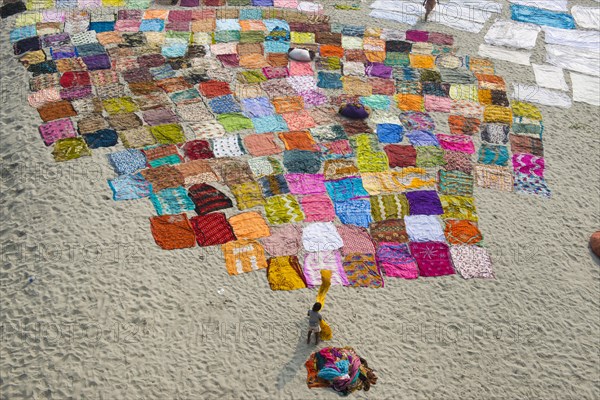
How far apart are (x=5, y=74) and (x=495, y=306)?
1205 centimetres

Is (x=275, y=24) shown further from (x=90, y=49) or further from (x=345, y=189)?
(x=345, y=189)

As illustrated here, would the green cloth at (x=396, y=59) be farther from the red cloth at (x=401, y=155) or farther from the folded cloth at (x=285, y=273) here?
the folded cloth at (x=285, y=273)

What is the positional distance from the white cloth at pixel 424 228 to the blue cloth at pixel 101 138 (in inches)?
241

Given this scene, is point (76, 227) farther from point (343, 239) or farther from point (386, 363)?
point (386, 363)

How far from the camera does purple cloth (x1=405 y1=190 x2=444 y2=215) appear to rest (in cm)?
1184

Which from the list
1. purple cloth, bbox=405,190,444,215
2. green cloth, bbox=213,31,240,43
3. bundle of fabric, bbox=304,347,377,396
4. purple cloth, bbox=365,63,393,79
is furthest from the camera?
green cloth, bbox=213,31,240,43

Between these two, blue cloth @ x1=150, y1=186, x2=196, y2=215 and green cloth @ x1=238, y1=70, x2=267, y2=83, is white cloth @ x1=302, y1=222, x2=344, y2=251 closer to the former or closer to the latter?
blue cloth @ x1=150, y1=186, x2=196, y2=215

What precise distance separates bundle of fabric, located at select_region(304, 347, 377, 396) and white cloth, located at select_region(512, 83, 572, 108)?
8981 mm

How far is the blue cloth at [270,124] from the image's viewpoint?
13.4 m

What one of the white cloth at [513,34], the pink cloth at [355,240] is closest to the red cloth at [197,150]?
the pink cloth at [355,240]

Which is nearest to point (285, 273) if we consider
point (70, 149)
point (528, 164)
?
point (70, 149)

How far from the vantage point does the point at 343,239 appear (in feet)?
36.5

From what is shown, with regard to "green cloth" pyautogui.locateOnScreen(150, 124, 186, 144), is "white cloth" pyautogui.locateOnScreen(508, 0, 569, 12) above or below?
above

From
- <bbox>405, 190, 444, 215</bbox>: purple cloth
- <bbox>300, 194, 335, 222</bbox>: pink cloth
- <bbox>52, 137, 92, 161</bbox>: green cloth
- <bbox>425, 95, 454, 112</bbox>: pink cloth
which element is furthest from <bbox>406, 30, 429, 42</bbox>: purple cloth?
<bbox>52, 137, 92, 161</bbox>: green cloth
